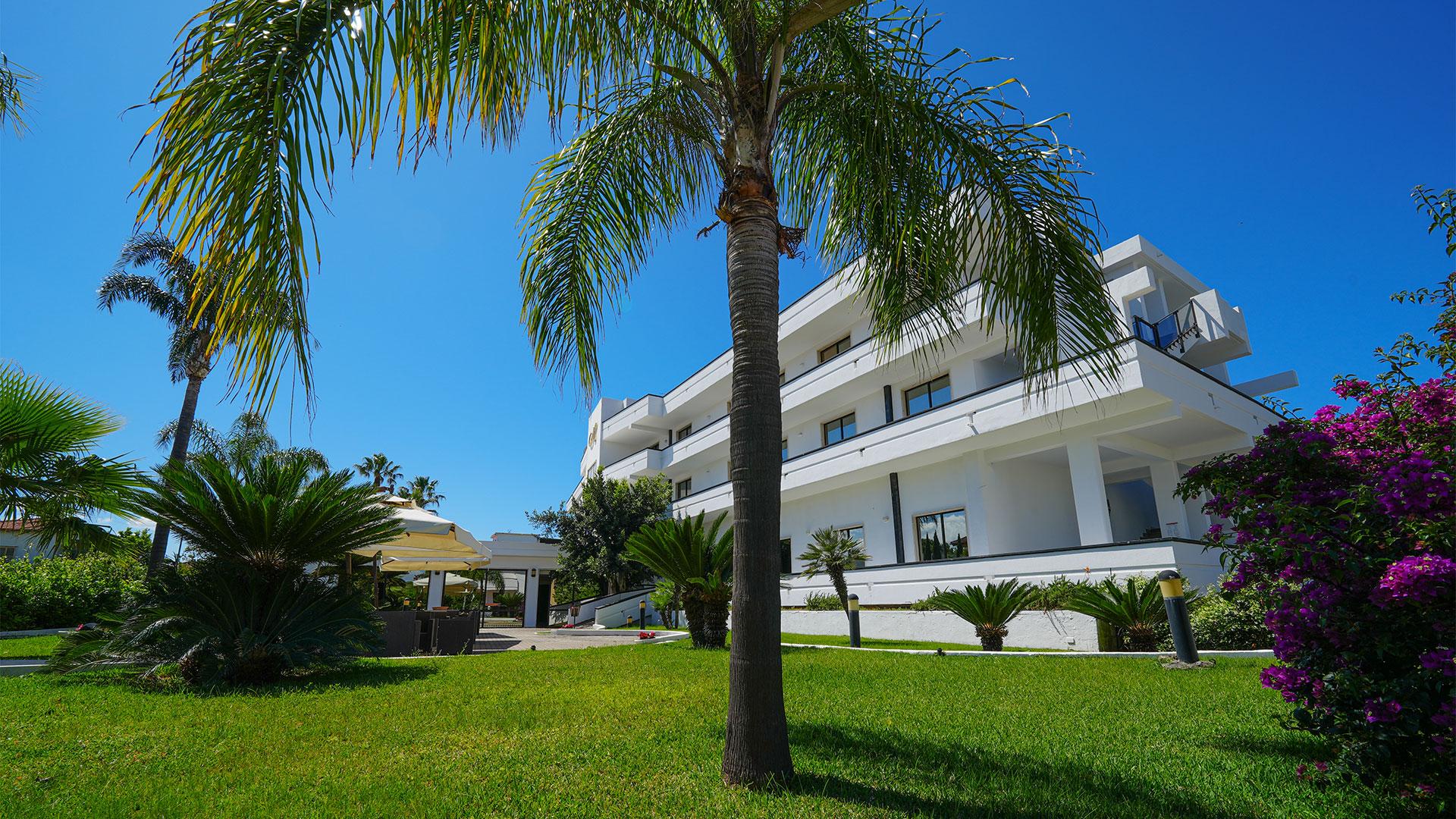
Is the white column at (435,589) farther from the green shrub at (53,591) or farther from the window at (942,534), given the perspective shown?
the window at (942,534)

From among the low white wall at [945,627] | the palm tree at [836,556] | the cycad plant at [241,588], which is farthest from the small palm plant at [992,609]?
the cycad plant at [241,588]

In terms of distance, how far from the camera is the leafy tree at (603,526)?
92.5 feet

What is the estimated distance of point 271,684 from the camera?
723 cm

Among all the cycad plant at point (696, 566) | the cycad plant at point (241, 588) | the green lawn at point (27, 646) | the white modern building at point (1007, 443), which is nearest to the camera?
the cycad plant at point (241, 588)

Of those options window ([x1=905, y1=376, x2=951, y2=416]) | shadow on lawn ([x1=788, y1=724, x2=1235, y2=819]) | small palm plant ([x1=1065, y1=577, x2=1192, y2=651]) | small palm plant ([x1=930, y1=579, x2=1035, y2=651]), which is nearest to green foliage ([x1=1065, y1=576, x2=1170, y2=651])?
small palm plant ([x1=1065, y1=577, x2=1192, y2=651])

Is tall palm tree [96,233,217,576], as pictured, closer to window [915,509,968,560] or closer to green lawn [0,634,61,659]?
green lawn [0,634,61,659]

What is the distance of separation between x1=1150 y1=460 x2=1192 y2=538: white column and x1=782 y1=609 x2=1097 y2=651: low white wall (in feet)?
22.5

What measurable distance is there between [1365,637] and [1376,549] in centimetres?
40

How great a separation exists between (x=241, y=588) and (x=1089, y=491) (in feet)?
53.4

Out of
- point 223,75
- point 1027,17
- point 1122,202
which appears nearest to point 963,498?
point 1122,202

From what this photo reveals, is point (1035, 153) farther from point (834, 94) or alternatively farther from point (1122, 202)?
point (1122, 202)

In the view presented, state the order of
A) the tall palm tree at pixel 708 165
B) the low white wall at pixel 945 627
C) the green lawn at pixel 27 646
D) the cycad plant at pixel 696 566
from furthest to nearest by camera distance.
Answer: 1. the low white wall at pixel 945 627
2. the cycad plant at pixel 696 566
3. the green lawn at pixel 27 646
4. the tall palm tree at pixel 708 165

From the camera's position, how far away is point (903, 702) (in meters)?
6.27

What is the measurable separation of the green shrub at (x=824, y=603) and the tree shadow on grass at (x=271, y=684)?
13.0 metres
